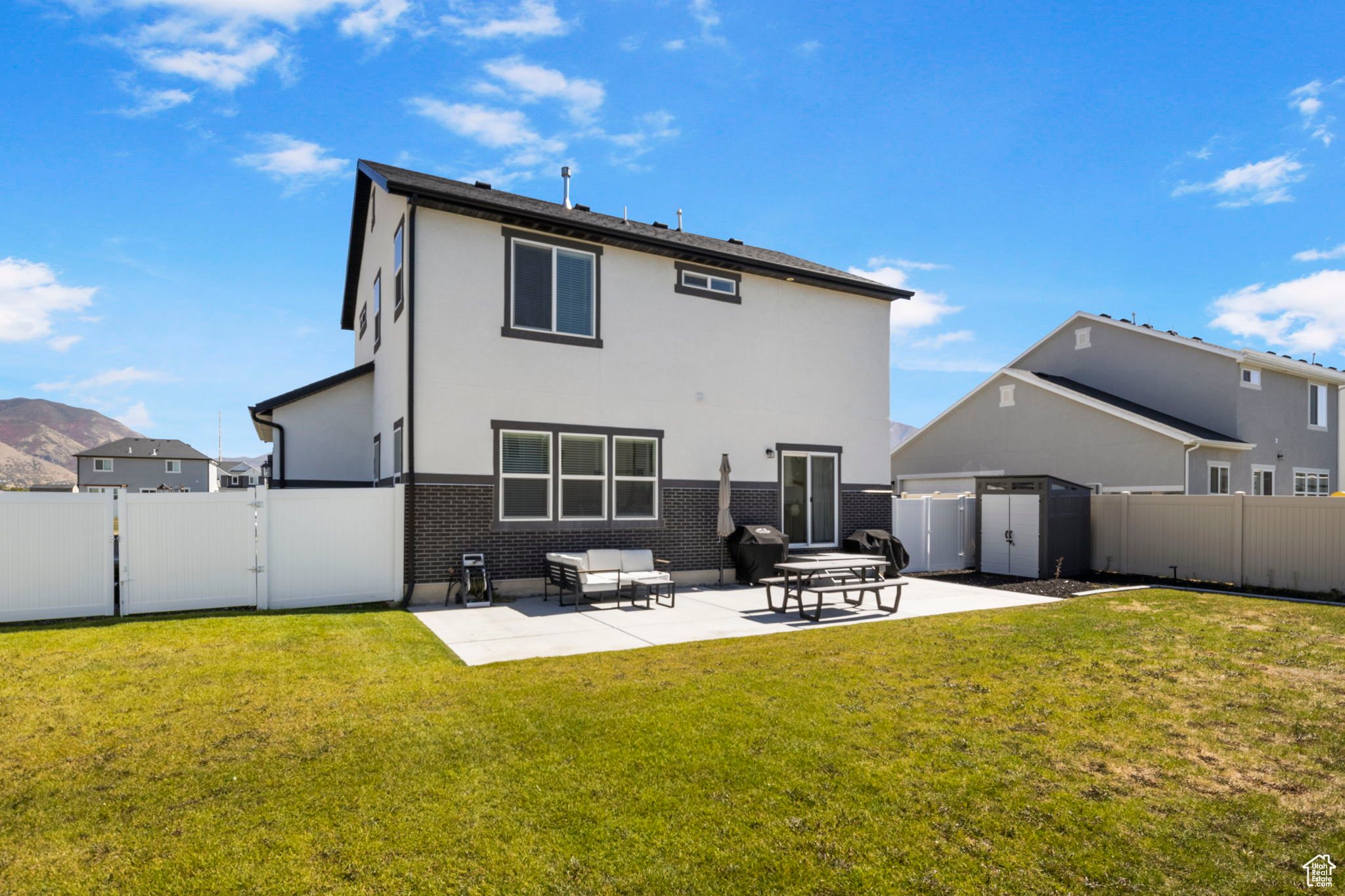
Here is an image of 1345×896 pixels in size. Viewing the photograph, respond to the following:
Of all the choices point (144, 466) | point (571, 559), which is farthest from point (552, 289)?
point (144, 466)

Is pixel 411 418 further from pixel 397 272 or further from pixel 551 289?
pixel 551 289

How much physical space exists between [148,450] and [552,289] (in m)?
70.3

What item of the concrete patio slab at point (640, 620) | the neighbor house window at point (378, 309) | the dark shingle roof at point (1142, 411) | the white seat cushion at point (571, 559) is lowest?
the concrete patio slab at point (640, 620)

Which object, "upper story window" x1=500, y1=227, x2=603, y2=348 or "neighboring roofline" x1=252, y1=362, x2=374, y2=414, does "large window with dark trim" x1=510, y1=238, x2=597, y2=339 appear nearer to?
"upper story window" x1=500, y1=227, x2=603, y2=348

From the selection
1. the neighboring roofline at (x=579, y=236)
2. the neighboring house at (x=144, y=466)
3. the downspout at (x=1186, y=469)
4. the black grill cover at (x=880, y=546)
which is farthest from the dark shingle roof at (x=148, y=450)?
the downspout at (x=1186, y=469)

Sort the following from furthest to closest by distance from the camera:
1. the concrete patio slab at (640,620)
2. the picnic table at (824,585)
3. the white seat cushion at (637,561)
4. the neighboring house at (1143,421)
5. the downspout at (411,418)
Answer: the neighboring house at (1143,421) → the white seat cushion at (637,561) → the downspout at (411,418) → the picnic table at (824,585) → the concrete patio slab at (640,620)

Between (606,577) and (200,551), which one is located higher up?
(200,551)

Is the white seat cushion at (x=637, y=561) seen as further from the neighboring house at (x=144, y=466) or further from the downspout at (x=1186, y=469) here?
the neighboring house at (x=144, y=466)

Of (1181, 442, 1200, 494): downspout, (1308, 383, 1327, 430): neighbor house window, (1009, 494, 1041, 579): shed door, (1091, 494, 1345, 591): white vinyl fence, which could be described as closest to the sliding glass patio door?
Result: (1009, 494, 1041, 579): shed door

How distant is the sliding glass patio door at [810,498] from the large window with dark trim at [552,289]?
548 cm

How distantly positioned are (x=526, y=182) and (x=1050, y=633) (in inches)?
518

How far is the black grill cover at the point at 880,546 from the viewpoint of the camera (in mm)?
15500

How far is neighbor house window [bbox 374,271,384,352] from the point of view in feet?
48.5

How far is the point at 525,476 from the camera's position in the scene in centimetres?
1254
